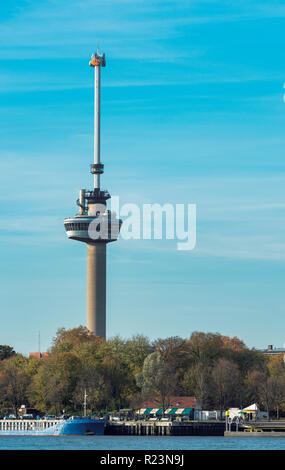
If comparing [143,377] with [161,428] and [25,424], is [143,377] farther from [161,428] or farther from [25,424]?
[25,424]

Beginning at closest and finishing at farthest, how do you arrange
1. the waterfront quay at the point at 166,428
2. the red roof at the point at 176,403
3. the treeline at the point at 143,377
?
1. the waterfront quay at the point at 166,428
2. the treeline at the point at 143,377
3. the red roof at the point at 176,403

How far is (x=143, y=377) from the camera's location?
182 m

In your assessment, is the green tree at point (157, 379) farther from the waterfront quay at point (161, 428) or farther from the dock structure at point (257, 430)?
the dock structure at point (257, 430)

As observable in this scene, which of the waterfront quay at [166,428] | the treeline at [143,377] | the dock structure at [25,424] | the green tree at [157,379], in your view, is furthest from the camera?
the green tree at [157,379]

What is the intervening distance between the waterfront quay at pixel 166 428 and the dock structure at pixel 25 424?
1033 centimetres

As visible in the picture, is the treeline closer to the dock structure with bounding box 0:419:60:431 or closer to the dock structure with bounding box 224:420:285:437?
the dock structure with bounding box 0:419:60:431

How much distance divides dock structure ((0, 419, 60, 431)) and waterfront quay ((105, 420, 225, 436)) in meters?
10.3

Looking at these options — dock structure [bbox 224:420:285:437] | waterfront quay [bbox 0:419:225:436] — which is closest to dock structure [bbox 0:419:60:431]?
Answer: waterfront quay [bbox 0:419:225:436]

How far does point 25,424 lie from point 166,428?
86.3 feet

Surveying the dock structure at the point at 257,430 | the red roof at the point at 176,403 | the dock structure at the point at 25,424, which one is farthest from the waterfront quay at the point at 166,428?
the red roof at the point at 176,403

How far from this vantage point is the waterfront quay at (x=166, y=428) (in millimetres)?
157875
